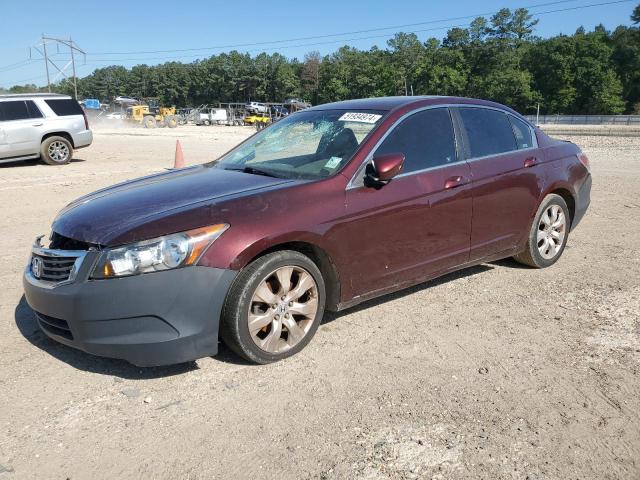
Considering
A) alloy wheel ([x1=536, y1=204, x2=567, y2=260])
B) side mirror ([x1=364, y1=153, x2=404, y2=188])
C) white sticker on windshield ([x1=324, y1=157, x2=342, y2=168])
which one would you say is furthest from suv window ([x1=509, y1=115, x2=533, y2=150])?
white sticker on windshield ([x1=324, y1=157, x2=342, y2=168])

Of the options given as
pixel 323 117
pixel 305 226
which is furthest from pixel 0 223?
pixel 305 226

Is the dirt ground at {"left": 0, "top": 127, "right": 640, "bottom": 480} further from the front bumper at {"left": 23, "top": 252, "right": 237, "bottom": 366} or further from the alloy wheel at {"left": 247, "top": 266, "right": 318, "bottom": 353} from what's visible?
the front bumper at {"left": 23, "top": 252, "right": 237, "bottom": 366}

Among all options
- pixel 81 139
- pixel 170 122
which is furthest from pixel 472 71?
pixel 81 139

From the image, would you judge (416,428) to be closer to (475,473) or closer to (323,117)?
(475,473)

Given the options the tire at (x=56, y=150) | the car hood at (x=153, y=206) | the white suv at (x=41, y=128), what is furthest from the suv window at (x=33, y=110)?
the car hood at (x=153, y=206)

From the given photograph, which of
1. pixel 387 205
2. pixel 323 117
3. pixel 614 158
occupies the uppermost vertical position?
pixel 323 117

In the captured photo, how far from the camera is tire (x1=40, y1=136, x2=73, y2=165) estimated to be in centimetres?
1462

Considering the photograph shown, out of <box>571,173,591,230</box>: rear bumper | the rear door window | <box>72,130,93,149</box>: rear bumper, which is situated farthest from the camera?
<box>72,130,93,149</box>: rear bumper

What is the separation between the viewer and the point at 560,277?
5262 millimetres

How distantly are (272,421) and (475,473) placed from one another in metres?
1.05

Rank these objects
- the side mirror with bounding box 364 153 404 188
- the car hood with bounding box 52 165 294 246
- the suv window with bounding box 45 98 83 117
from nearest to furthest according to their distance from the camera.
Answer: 1. the car hood with bounding box 52 165 294 246
2. the side mirror with bounding box 364 153 404 188
3. the suv window with bounding box 45 98 83 117

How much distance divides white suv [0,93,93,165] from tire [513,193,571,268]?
1307 centimetres

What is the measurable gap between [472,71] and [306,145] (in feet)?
331

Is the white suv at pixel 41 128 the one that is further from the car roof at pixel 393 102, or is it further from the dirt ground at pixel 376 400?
the car roof at pixel 393 102
